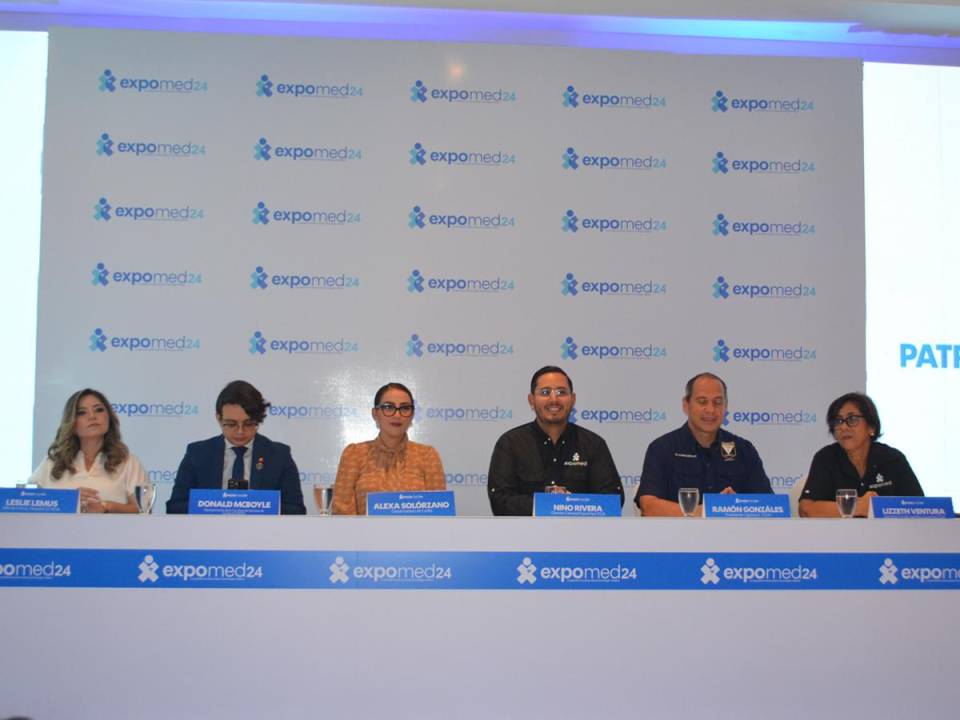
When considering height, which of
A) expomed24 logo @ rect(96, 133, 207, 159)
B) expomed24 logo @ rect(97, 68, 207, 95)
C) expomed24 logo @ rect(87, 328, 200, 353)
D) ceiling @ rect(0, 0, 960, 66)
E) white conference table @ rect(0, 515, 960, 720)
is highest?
ceiling @ rect(0, 0, 960, 66)

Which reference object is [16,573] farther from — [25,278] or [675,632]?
[25,278]

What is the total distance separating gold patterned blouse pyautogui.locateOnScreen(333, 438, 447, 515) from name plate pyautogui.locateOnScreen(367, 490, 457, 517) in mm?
945

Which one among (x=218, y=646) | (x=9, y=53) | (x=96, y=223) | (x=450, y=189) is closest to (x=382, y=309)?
(x=450, y=189)

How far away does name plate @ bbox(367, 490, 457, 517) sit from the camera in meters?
2.58

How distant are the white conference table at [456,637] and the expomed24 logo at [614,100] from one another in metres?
3.04

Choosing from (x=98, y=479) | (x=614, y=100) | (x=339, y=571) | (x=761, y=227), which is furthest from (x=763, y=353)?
(x=98, y=479)

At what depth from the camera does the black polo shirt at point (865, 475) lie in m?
3.43

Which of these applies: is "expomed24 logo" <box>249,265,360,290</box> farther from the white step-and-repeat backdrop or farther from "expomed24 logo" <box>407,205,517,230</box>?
"expomed24 logo" <box>407,205,517,230</box>

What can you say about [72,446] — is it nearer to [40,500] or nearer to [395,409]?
[40,500]

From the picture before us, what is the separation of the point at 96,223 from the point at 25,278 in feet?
1.48

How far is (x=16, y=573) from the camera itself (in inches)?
94.2

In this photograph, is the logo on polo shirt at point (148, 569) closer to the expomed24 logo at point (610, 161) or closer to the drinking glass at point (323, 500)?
the drinking glass at point (323, 500)

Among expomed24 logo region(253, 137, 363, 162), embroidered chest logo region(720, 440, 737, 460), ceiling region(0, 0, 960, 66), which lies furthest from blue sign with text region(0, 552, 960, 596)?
ceiling region(0, 0, 960, 66)

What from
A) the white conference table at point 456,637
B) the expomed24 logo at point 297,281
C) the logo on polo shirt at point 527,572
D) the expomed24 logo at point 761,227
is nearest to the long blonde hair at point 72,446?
the white conference table at point 456,637
